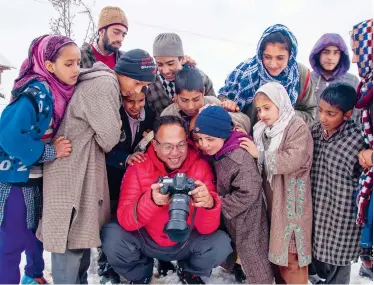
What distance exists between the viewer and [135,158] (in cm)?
276

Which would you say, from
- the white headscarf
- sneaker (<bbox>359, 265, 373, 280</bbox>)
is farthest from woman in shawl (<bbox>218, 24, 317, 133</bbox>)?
sneaker (<bbox>359, 265, 373, 280</bbox>)

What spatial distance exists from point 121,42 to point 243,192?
2.17m

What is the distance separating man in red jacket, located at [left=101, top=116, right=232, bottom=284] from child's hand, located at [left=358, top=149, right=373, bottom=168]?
91 centimetres

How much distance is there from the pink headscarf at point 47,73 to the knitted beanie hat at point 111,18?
1440 millimetres

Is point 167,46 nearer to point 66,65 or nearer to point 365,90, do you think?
point 66,65

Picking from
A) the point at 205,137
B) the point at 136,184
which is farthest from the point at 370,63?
the point at 136,184

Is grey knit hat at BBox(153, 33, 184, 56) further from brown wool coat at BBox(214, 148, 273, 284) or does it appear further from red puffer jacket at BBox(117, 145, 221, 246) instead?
brown wool coat at BBox(214, 148, 273, 284)

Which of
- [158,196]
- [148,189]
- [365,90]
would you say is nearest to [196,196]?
[158,196]

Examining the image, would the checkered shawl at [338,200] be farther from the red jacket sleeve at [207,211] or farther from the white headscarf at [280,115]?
the red jacket sleeve at [207,211]

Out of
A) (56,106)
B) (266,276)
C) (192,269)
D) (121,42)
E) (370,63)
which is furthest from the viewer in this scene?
(121,42)

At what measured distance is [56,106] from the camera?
2.42 meters

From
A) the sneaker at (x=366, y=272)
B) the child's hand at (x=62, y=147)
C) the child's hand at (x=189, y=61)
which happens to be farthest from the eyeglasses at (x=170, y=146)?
the sneaker at (x=366, y=272)

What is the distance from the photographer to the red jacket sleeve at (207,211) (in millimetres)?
2495

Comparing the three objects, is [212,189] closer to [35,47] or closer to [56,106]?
[56,106]
